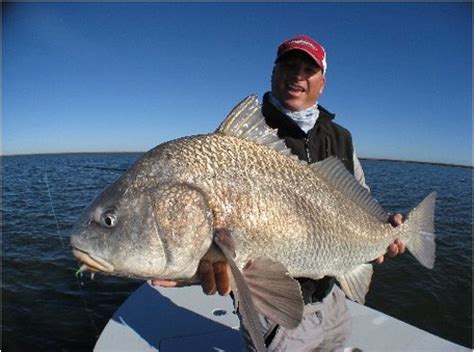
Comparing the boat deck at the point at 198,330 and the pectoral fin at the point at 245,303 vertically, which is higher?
the pectoral fin at the point at 245,303

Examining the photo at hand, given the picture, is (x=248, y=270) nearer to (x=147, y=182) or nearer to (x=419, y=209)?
(x=147, y=182)

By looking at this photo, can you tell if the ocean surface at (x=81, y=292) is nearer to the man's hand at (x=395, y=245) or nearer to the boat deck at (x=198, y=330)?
the boat deck at (x=198, y=330)

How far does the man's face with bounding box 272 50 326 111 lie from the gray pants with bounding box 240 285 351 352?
5.91ft

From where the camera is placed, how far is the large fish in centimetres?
220

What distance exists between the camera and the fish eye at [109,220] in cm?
223

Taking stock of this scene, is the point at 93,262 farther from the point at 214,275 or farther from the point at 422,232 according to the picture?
the point at 422,232

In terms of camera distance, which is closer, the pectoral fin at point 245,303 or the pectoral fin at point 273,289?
the pectoral fin at point 245,303

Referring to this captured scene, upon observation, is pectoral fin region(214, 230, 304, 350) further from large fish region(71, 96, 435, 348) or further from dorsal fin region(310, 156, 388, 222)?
dorsal fin region(310, 156, 388, 222)

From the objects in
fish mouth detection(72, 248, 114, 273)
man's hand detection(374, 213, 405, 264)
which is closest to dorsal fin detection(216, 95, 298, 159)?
fish mouth detection(72, 248, 114, 273)

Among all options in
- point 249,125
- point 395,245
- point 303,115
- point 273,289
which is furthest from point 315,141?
point 273,289

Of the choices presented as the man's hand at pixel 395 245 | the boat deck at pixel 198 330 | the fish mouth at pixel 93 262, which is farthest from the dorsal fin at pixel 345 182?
the boat deck at pixel 198 330

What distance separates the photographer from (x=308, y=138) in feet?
11.1

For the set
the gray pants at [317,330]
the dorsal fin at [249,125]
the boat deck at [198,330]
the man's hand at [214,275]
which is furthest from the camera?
the boat deck at [198,330]

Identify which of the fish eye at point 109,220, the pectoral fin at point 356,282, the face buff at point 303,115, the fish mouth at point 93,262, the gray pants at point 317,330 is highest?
the face buff at point 303,115
